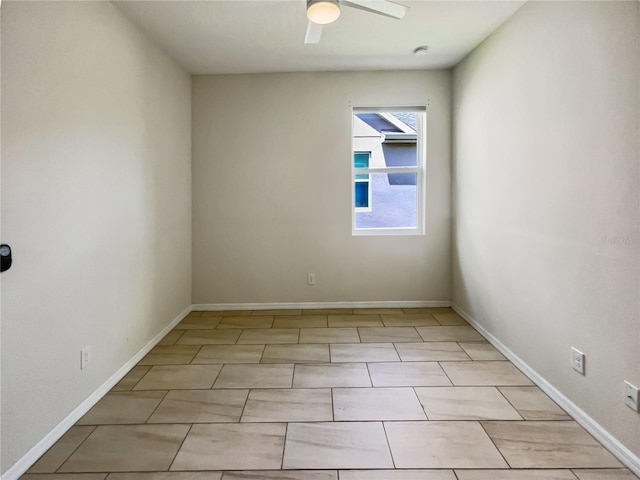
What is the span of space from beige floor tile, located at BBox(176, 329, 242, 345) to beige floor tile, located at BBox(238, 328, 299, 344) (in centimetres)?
8

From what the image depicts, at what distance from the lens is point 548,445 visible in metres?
1.68

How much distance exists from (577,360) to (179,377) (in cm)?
240

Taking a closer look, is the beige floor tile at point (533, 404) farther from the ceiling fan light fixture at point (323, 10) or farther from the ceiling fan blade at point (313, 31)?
the ceiling fan blade at point (313, 31)

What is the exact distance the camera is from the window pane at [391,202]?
385 centimetres

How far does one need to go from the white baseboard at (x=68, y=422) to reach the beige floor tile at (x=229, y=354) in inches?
16.6

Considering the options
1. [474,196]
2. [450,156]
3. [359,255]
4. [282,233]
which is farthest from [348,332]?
[450,156]

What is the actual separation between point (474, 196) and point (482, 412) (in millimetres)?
1919

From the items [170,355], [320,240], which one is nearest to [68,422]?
[170,355]

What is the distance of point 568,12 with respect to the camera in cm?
194

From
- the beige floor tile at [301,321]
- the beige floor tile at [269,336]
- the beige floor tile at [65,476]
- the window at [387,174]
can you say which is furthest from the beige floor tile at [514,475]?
the window at [387,174]

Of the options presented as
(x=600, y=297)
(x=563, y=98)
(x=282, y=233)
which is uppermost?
(x=563, y=98)

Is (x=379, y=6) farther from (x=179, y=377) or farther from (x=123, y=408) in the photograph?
(x=123, y=408)

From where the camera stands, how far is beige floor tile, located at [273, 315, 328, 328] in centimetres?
333

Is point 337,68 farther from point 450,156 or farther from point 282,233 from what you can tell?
point 282,233
